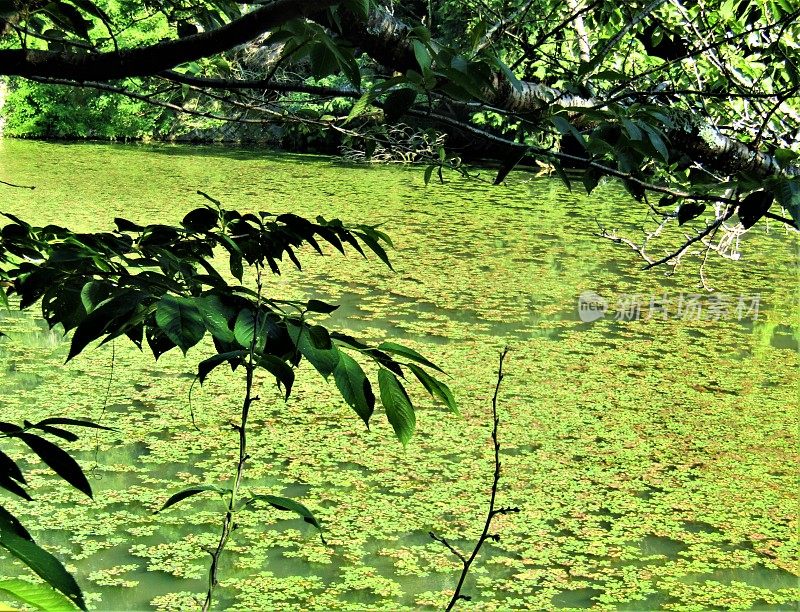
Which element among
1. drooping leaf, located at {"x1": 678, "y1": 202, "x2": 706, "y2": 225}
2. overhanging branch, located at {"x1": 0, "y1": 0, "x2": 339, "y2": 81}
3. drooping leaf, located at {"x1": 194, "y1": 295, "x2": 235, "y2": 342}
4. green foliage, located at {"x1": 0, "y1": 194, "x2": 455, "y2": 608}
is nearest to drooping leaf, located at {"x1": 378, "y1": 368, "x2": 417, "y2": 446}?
green foliage, located at {"x1": 0, "y1": 194, "x2": 455, "y2": 608}

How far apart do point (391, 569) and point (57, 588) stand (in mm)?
1952

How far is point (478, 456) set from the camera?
2891 millimetres

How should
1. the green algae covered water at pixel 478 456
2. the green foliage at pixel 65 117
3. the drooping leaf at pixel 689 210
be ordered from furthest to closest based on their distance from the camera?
the green foliage at pixel 65 117 < the green algae covered water at pixel 478 456 < the drooping leaf at pixel 689 210

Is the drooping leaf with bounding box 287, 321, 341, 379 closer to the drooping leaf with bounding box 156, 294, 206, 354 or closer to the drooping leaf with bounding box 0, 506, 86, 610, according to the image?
the drooping leaf with bounding box 156, 294, 206, 354

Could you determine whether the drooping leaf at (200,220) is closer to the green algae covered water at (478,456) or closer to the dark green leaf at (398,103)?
the dark green leaf at (398,103)

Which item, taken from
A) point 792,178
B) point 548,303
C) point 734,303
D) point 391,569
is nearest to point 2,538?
point 792,178

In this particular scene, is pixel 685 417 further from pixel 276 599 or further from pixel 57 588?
pixel 57 588

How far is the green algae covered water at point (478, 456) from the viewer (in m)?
2.20

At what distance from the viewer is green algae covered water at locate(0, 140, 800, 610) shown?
86.6 inches

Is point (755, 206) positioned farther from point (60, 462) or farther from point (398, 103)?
point (60, 462)

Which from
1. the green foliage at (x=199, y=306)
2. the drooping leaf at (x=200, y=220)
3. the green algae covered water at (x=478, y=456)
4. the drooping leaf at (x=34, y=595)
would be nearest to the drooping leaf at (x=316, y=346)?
the green foliage at (x=199, y=306)

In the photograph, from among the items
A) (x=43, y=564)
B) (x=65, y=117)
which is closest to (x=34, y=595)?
(x=43, y=564)

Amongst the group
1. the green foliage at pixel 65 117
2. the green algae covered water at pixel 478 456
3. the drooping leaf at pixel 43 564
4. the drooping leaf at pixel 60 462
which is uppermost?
the green foliage at pixel 65 117

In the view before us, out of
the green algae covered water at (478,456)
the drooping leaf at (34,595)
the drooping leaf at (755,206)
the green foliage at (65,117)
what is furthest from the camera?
the green foliage at (65,117)
